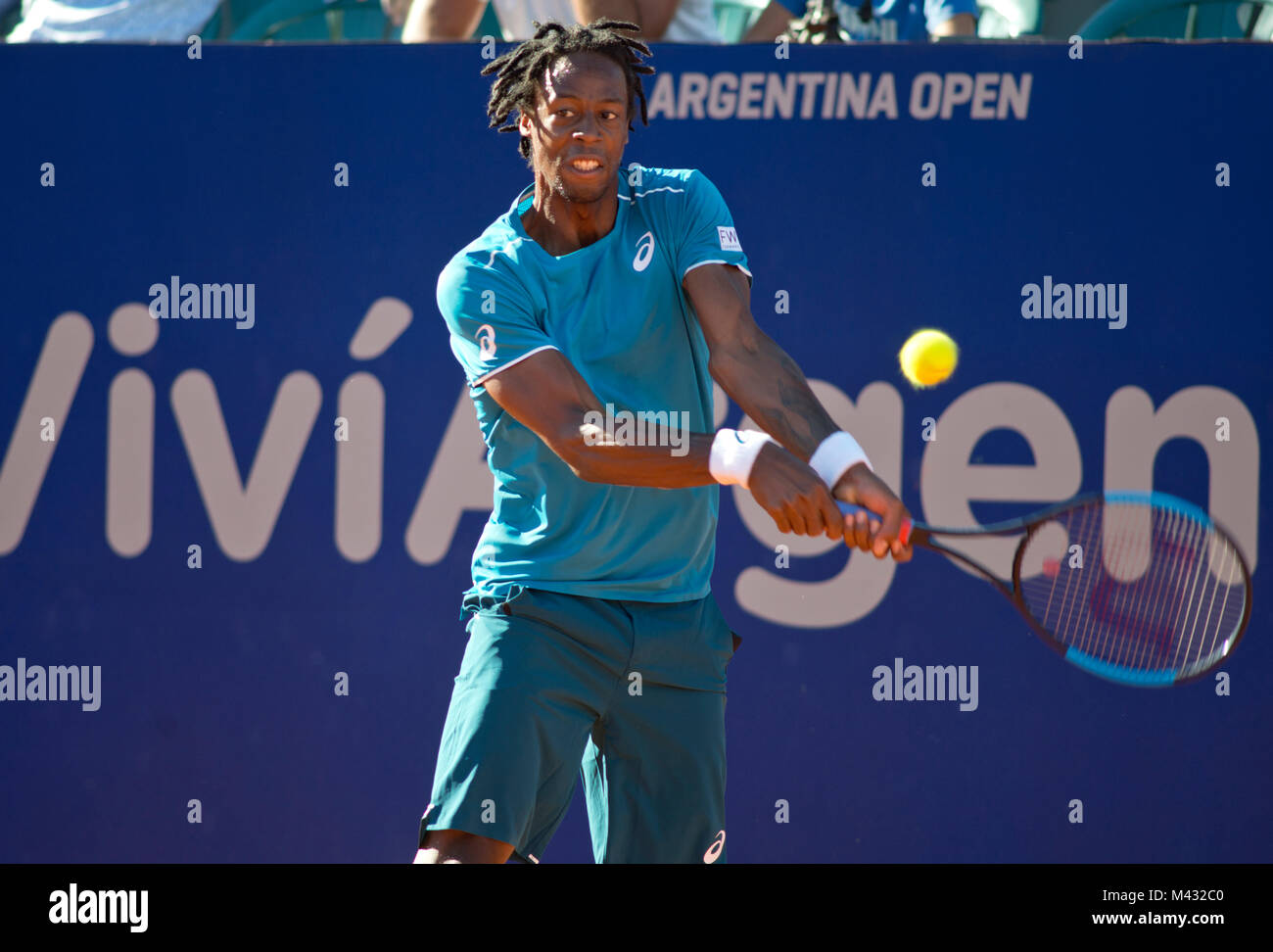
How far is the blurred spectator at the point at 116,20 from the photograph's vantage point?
14.3 ft

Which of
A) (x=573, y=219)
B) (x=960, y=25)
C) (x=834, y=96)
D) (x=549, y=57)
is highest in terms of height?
(x=960, y=25)

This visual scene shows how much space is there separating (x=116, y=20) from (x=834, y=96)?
2177 mm

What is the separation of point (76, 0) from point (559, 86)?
2375mm

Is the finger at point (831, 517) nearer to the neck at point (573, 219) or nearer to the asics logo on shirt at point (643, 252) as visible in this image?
the asics logo on shirt at point (643, 252)

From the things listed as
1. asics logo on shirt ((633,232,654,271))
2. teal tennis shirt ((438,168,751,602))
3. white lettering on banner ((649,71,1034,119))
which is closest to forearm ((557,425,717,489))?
teal tennis shirt ((438,168,751,602))

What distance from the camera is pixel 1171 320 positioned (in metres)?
3.69

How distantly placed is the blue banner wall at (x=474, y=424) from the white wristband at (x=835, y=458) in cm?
122

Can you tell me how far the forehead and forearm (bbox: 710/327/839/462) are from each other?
0.51 metres

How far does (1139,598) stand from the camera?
3.08 metres

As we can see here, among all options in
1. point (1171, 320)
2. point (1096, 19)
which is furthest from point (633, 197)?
point (1096, 19)

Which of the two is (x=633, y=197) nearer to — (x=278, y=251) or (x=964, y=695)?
(x=278, y=251)
